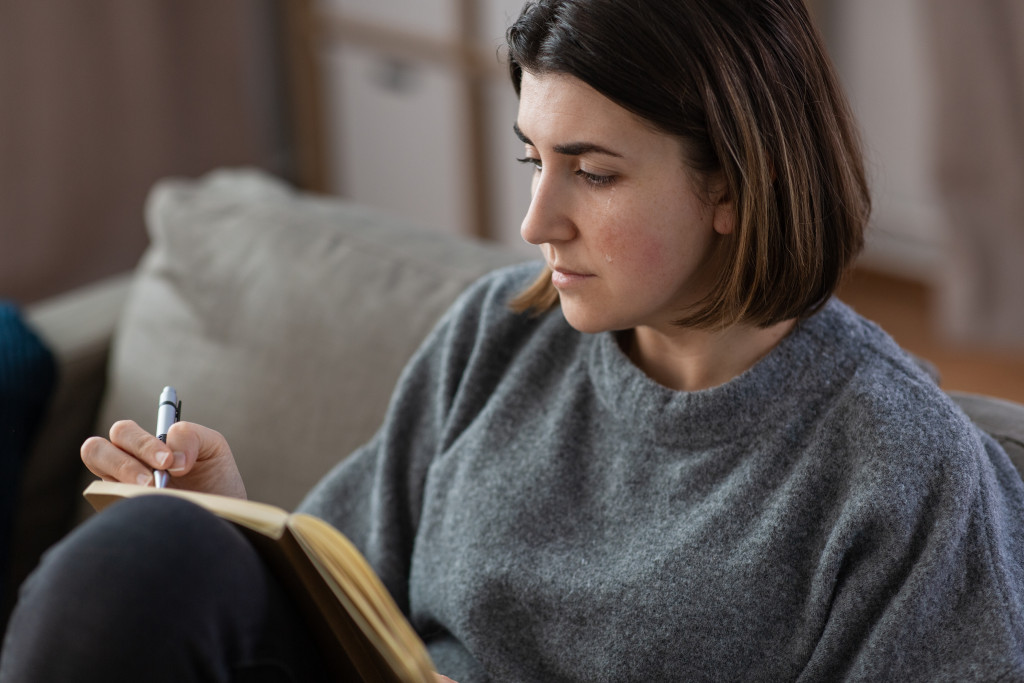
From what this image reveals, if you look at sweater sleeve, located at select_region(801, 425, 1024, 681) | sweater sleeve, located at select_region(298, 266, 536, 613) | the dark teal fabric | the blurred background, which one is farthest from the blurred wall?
sweater sleeve, located at select_region(801, 425, 1024, 681)

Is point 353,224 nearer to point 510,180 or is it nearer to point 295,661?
point 295,661

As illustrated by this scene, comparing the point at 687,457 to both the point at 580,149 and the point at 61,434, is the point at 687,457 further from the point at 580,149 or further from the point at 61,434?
the point at 61,434

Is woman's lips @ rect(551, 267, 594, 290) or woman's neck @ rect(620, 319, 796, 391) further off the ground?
woman's lips @ rect(551, 267, 594, 290)

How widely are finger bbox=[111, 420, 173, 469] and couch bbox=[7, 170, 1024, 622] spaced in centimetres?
28

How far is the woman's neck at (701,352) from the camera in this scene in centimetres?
96

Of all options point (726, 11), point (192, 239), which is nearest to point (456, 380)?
point (726, 11)

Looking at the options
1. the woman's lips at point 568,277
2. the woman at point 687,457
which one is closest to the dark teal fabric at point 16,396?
the woman at point 687,457

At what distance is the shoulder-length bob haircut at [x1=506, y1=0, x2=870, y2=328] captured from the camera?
819 mm

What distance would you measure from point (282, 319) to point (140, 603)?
0.67 metres

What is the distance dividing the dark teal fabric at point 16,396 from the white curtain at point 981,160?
1789mm

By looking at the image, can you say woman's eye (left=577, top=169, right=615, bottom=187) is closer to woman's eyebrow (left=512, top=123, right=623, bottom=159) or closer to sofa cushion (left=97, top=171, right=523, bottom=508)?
woman's eyebrow (left=512, top=123, right=623, bottom=159)

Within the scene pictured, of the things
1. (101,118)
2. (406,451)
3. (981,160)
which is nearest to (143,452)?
(406,451)

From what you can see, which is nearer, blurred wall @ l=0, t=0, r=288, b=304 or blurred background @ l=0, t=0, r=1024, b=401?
blurred background @ l=0, t=0, r=1024, b=401

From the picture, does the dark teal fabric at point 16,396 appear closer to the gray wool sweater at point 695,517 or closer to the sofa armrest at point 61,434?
the sofa armrest at point 61,434
